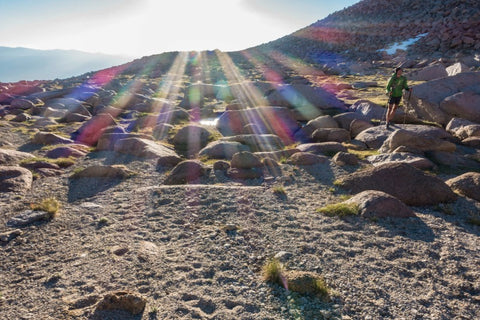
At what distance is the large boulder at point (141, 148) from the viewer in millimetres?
→ 18622

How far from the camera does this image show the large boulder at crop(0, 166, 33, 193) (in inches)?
499

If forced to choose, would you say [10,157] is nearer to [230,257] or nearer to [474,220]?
[230,257]

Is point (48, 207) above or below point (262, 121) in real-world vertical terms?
below

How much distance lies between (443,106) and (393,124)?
17.0 ft

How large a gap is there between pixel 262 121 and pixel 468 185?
15737mm

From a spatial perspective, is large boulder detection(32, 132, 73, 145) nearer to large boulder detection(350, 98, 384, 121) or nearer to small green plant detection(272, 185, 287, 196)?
small green plant detection(272, 185, 287, 196)

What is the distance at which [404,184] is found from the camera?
11.7 m

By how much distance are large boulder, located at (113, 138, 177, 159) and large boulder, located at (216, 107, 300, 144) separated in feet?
22.7

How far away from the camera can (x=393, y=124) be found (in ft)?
68.7

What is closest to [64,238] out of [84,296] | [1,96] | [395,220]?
[84,296]

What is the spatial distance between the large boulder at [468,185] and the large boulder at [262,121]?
12.7m

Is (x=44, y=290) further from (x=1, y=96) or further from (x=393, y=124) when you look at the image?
(x=1, y=96)

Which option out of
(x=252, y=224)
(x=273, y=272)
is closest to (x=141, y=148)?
(x=252, y=224)

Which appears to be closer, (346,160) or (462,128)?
(346,160)
